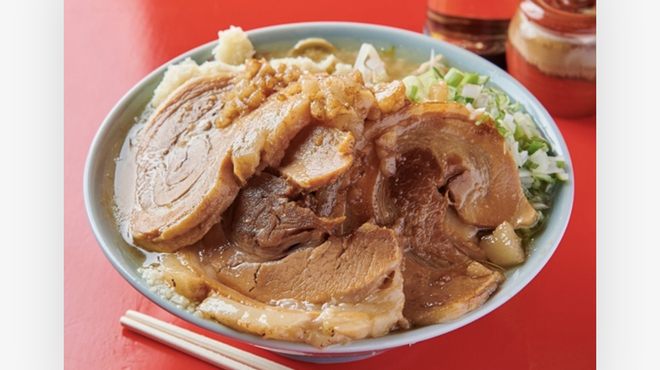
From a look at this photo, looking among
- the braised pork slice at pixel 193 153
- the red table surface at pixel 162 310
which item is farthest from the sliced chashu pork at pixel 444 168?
the red table surface at pixel 162 310

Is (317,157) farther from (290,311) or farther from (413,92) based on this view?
(413,92)

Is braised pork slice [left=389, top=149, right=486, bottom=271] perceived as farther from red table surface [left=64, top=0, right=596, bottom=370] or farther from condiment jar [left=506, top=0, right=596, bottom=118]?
condiment jar [left=506, top=0, right=596, bottom=118]

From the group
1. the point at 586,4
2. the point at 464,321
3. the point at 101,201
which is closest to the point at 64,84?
the point at 101,201

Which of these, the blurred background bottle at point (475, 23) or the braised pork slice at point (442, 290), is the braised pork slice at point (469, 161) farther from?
the blurred background bottle at point (475, 23)

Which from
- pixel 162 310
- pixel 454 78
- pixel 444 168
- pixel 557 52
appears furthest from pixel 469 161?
pixel 162 310

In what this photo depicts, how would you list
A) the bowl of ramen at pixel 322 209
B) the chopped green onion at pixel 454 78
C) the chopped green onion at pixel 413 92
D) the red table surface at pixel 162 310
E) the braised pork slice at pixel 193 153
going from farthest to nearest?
1. the chopped green onion at pixel 454 78
2. the chopped green onion at pixel 413 92
3. the red table surface at pixel 162 310
4. the braised pork slice at pixel 193 153
5. the bowl of ramen at pixel 322 209

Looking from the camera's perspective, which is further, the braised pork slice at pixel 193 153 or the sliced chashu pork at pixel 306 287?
the braised pork slice at pixel 193 153

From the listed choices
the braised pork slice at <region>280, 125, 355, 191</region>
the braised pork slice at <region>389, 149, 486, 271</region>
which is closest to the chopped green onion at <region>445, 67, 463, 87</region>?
the braised pork slice at <region>389, 149, 486, 271</region>

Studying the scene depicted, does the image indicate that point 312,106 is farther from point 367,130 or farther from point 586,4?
point 586,4
